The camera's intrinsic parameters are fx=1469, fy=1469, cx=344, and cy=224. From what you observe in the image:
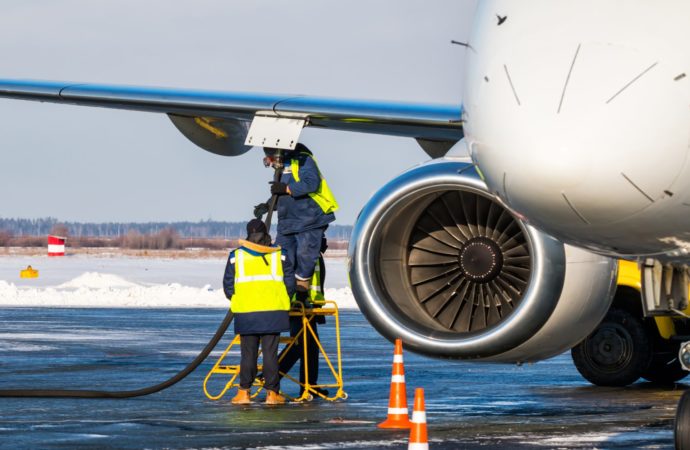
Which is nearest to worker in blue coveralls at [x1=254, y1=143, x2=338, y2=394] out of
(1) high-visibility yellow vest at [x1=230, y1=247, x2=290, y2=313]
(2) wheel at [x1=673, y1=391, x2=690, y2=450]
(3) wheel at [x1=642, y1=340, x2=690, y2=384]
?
(1) high-visibility yellow vest at [x1=230, y1=247, x2=290, y2=313]

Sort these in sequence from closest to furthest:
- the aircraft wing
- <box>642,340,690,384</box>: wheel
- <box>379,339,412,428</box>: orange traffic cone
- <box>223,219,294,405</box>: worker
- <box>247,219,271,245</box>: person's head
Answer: <box>379,339,412,428</box>: orange traffic cone, the aircraft wing, <box>223,219,294,405</box>: worker, <box>247,219,271,245</box>: person's head, <box>642,340,690,384</box>: wheel

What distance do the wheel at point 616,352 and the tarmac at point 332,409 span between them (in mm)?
190

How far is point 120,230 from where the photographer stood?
194 meters

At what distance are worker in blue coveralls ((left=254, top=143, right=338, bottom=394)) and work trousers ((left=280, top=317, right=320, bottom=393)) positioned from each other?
0.41 metres

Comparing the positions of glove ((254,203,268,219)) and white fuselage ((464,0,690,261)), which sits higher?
glove ((254,203,268,219))

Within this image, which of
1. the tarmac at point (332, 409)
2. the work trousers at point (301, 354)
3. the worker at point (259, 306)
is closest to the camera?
the tarmac at point (332, 409)

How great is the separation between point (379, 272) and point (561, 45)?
166 inches

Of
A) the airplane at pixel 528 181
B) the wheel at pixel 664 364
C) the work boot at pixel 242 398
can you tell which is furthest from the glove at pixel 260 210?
the wheel at pixel 664 364

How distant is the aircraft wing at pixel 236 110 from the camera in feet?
39.7

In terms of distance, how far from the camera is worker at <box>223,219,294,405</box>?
12.6m

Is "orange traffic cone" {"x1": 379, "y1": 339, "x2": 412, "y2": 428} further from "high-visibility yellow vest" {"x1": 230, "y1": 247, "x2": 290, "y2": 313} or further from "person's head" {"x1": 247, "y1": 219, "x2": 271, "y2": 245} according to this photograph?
"person's head" {"x1": 247, "y1": 219, "x2": 271, "y2": 245}

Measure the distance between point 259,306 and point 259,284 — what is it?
189mm

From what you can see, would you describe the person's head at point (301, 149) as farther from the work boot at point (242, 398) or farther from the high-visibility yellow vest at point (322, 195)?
the work boot at point (242, 398)

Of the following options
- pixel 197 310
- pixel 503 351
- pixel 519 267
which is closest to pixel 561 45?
pixel 503 351
